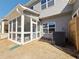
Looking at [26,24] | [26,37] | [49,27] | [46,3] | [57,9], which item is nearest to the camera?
[26,37]

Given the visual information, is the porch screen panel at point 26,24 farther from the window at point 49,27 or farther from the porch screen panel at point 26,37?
the window at point 49,27

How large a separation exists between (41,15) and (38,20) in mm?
912

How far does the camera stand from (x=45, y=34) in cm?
1645

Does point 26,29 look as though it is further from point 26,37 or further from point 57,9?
point 57,9

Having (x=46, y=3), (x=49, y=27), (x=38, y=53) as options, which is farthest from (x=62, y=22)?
(x=38, y=53)

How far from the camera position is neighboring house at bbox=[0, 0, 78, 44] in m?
13.6

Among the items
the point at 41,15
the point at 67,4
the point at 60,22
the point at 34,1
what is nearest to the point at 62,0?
the point at 67,4

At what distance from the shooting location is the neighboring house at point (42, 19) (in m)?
13.6

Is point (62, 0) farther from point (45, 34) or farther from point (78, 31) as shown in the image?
point (78, 31)

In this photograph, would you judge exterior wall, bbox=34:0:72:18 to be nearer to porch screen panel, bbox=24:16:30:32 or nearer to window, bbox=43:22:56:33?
window, bbox=43:22:56:33

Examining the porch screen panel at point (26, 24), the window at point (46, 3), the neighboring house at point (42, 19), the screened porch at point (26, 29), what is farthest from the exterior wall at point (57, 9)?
the porch screen panel at point (26, 24)

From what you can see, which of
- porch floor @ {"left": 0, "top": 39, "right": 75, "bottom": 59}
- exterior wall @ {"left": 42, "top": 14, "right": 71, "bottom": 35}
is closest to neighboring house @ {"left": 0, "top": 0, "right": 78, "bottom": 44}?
exterior wall @ {"left": 42, "top": 14, "right": 71, "bottom": 35}

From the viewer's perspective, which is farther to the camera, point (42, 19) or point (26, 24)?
point (42, 19)

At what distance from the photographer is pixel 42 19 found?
1764cm
